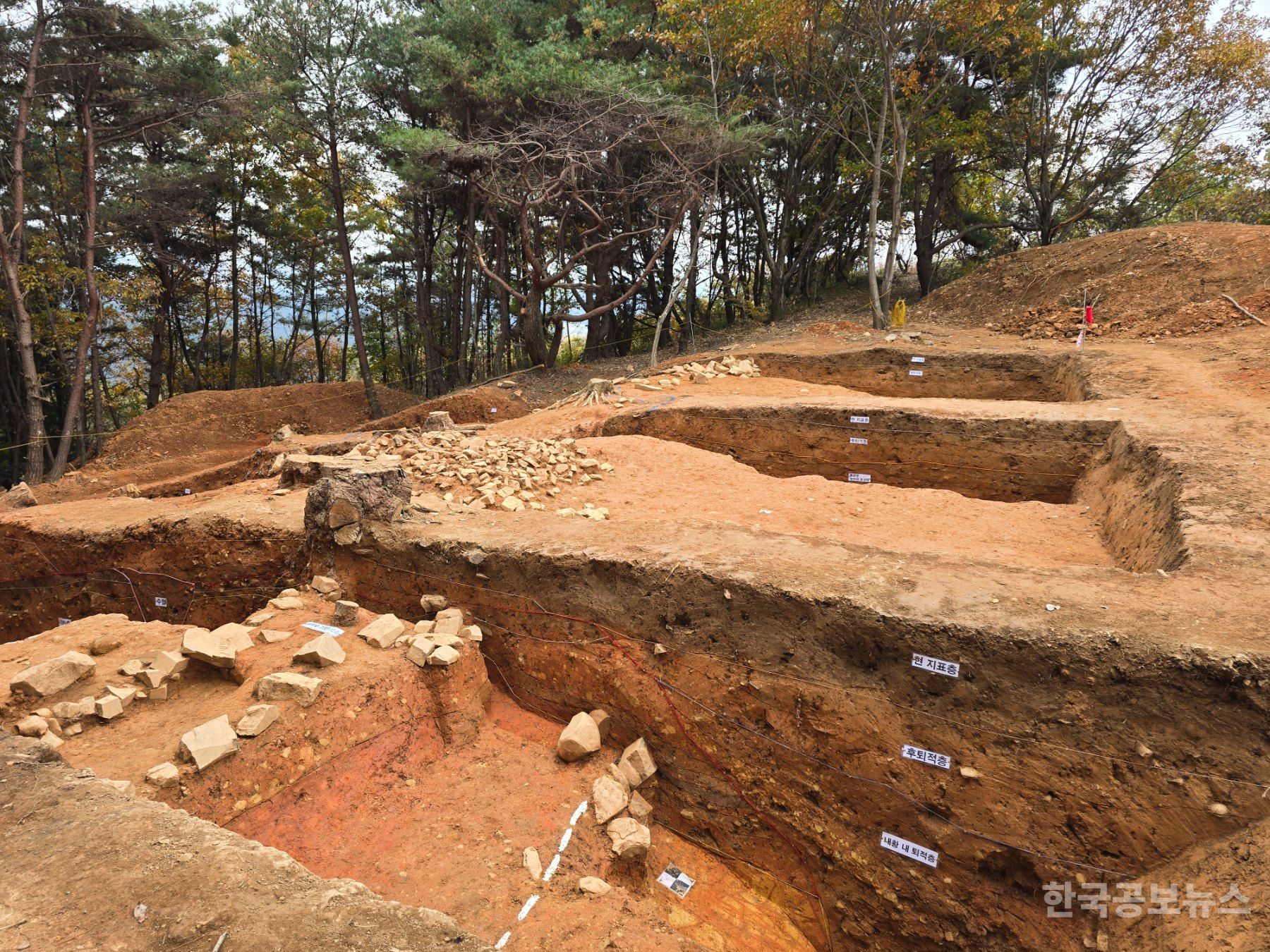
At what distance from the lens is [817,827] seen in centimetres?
292

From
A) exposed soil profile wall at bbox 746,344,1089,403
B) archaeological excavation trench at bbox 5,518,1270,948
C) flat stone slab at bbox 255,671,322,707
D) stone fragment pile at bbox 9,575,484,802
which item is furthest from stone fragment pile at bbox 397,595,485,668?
exposed soil profile wall at bbox 746,344,1089,403

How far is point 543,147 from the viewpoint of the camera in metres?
11.1

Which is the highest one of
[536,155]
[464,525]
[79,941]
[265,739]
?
[536,155]

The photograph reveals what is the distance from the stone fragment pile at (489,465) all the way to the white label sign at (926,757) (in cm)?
327

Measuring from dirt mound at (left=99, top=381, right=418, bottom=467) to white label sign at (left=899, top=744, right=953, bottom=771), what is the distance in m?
13.4

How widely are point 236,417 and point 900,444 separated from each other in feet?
48.2

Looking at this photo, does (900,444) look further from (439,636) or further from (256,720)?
(256,720)

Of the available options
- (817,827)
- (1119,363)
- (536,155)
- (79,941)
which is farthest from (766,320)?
(79,941)

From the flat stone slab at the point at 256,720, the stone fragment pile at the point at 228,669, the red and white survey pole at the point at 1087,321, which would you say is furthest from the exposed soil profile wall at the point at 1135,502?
the red and white survey pole at the point at 1087,321

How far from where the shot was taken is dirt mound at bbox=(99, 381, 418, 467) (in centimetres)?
1273

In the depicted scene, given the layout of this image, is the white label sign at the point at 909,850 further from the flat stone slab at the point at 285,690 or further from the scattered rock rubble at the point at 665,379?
the scattered rock rubble at the point at 665,379

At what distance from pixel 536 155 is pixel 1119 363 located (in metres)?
9.98

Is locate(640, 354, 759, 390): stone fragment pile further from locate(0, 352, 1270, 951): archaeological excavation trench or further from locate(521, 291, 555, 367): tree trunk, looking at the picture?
locate(0, 352, 1270, 951): archaeological excavation trench

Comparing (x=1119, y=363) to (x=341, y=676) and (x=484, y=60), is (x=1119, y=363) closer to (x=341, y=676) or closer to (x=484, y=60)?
(x=341, y=676)
